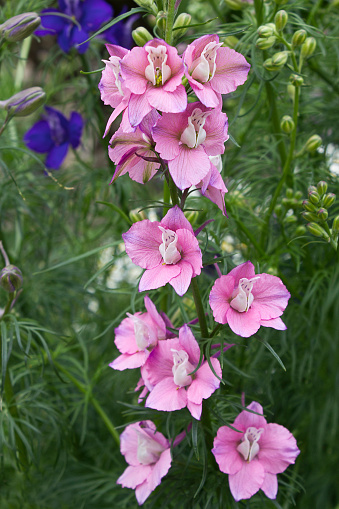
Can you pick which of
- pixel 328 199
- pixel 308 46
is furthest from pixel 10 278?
pixel 308 46

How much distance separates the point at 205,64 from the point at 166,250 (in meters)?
0.18

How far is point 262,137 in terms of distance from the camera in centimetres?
117

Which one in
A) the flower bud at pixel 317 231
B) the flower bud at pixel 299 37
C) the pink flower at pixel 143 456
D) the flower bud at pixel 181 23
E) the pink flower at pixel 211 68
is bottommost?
the pink flower at pixel 143 456

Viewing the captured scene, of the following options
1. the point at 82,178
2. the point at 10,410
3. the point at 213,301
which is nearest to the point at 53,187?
the point at 82,178

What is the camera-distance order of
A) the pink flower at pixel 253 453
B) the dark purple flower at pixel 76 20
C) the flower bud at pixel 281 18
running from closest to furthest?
the pink flower at pixel 253 453 → the flower bud at pixel 281 18 → the dark purple flower at pixel 76 20

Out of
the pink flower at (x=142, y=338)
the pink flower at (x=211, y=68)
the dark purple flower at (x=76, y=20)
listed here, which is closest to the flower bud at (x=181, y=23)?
the pink flower at (x=211, y=68)

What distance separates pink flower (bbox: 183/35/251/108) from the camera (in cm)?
53

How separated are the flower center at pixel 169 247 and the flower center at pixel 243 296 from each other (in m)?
0.07

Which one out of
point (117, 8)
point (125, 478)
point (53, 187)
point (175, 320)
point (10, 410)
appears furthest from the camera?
point (117, 8)

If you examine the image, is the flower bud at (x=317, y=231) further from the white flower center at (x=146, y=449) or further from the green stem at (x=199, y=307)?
the white flower center at (x=146, y=449)

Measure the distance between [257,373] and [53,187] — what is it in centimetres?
76

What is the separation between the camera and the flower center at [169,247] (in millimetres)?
560

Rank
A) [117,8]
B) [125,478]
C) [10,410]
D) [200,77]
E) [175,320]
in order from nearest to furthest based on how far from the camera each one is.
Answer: [200,77]
[125,478]
[10,410]
[175,320]
[117,8]

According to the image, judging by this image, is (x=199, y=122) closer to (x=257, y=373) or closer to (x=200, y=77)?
(x=200, y=77)
